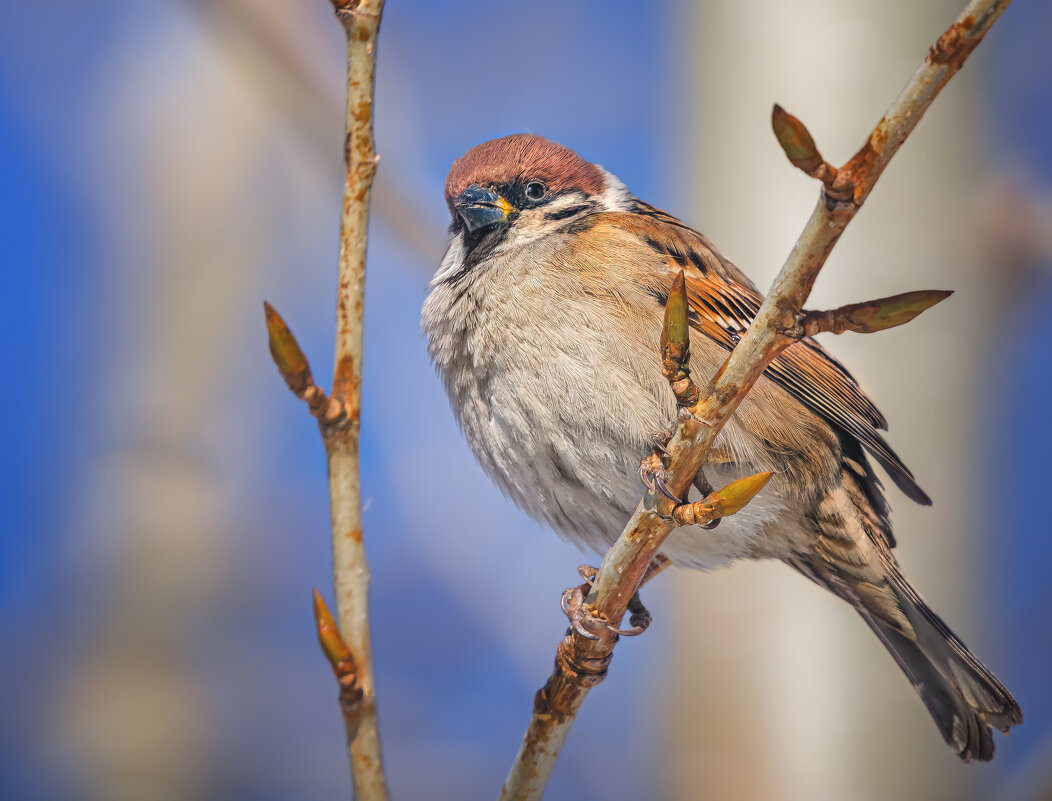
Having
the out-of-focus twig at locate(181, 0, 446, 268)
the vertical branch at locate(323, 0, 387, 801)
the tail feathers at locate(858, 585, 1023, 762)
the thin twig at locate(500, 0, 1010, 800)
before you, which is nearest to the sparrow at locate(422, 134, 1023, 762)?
the tail feathers at locate(858, 585, 1023, 762)

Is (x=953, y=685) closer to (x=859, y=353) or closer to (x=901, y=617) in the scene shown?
(x=901, y=617)

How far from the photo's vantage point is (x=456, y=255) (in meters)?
2.87

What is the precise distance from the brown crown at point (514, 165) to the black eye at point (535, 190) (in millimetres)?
16

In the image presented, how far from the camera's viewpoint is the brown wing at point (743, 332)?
2.45 metres

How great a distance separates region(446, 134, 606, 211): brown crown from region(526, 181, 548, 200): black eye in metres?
0.02

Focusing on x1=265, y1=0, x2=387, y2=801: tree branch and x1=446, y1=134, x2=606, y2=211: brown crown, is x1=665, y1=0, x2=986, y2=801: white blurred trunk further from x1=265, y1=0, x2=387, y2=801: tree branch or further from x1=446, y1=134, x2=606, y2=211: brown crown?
x1=265, y1=0, x2=387, y2=801: tree branch

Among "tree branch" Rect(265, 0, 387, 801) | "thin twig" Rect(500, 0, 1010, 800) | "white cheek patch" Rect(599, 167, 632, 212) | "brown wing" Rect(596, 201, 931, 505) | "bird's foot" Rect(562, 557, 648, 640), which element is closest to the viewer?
"thin twig" Rect(500, 0, 1010, 800)

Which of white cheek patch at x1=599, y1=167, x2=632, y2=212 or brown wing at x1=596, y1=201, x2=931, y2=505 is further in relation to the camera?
white cheek patch at x1=599, y1=167, x2=632, y2=212

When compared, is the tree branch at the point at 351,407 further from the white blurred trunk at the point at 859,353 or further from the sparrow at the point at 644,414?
the white blurred trunk at the point at 859,353

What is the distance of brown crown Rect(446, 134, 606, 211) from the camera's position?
2.91m

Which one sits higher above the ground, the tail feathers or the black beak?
the black beak

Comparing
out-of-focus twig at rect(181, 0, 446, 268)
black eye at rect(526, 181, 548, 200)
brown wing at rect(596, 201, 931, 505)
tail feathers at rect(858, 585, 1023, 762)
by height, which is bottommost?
tail feathers at rect(858, 585, 1023, 762)

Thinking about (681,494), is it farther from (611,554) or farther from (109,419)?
(109,419)

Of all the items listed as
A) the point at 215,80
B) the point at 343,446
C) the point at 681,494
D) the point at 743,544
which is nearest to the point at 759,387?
the point at 743,544
